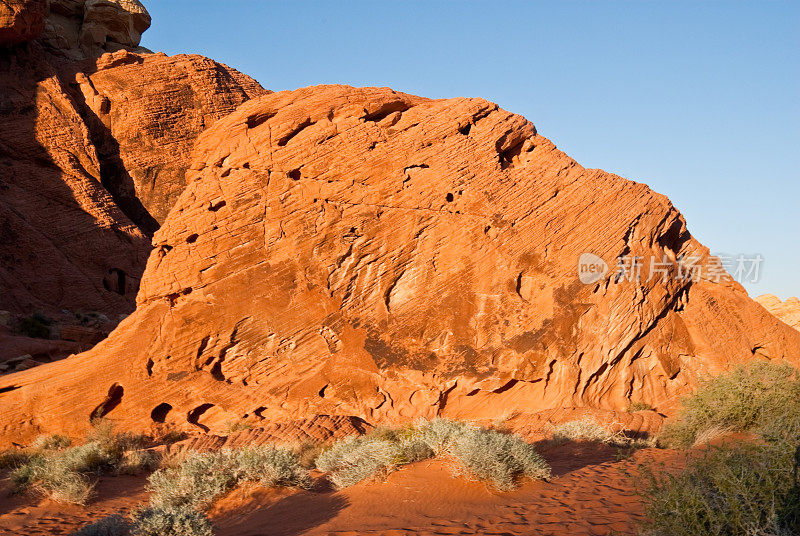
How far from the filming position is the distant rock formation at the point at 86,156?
23.9m

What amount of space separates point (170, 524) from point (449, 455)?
361cm

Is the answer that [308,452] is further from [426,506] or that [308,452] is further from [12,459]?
[12,459]

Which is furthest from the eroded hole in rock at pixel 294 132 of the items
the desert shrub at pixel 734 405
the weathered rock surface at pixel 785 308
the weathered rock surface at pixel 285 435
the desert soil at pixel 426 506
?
the weathered rock surface at pixel 785 308

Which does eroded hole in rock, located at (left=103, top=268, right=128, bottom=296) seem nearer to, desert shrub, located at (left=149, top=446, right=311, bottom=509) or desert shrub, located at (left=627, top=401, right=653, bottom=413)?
desert shrub, located at (left=149, top=446, right=311, bottom=509)

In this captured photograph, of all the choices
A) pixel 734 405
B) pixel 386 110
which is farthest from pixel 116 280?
pixel 734 405

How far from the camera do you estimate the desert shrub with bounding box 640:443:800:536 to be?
4.75m

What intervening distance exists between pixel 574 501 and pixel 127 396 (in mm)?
8806

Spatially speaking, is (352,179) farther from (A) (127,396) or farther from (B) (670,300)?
(B) (670,300)

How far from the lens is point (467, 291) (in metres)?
12.3

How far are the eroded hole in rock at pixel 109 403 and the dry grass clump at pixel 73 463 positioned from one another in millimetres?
400

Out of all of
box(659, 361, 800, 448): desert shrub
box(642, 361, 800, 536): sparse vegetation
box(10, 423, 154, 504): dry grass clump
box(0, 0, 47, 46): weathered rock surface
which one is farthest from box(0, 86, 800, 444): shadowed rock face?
box(0, 0, 47, 46): weathered rock surface

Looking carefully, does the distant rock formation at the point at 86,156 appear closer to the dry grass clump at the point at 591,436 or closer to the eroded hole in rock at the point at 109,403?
the eroded hole in rock at the point at 109,403

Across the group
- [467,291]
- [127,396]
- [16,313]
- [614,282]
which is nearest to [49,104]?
[16,313]

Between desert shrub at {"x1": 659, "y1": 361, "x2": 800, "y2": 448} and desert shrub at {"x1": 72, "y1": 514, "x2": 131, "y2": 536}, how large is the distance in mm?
7917
